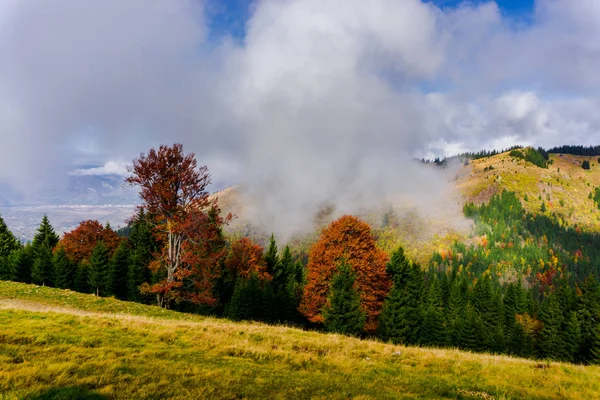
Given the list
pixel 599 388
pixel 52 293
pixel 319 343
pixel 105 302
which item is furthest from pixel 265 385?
pixel 52 293

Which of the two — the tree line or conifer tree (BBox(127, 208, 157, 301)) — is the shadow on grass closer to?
the tree line

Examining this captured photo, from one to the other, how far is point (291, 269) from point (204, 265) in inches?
1552

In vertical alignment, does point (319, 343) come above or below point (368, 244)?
below

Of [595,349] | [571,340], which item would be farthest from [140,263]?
[571,340]

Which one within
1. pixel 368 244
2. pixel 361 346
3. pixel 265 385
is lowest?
pixel 361 346

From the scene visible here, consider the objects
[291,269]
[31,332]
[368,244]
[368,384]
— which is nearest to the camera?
[368,384]

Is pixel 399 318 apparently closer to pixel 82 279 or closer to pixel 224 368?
pixel 224 368

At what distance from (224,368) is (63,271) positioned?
61553 millimetres

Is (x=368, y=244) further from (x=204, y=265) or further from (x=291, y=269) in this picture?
(x=291, y=269)

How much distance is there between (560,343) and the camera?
61.6 m

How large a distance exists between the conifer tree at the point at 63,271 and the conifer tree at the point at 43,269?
131cm

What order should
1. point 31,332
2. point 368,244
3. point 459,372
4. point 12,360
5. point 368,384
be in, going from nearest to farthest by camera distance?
point 12,360 < point 368,384 < point 31,332 < point 459,372 < point 368,244

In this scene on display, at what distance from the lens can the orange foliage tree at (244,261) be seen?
56594mm

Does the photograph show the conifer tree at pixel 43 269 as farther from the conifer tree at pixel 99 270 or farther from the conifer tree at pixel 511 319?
the conifer tree at pixel 511 319
